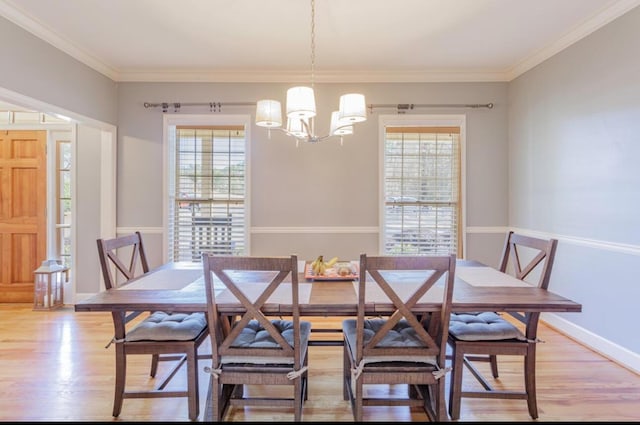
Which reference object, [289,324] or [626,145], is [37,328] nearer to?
[289,324]

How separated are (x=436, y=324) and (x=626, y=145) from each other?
2125mm

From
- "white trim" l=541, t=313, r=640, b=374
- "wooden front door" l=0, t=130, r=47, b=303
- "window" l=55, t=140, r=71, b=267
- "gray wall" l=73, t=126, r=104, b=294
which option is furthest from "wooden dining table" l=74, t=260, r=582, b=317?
"wooden front door" l=0, t=130, r=47, b=303

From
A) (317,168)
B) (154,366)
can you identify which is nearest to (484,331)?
(154,366)

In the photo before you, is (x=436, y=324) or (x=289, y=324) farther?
(x=289, y=324)

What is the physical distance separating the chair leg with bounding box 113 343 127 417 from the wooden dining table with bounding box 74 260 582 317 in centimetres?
34

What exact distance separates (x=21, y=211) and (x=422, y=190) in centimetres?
476

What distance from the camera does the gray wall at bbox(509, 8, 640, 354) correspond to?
2510mm

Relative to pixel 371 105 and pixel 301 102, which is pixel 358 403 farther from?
pixel 371 105

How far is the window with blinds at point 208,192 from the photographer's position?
398 cm

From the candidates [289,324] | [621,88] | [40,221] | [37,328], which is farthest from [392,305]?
[40,221]

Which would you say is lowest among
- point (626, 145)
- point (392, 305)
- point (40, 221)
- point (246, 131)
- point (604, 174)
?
point (392, 305)

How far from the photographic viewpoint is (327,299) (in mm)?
1757

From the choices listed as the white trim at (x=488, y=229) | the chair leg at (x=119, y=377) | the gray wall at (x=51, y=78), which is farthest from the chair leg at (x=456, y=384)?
the gray wall at (x=51, y=78)

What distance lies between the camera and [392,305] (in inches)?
65.5
